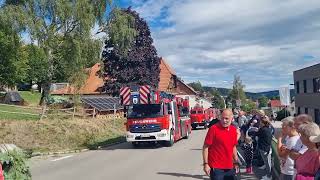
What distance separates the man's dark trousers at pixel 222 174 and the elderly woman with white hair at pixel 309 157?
5.78 feet

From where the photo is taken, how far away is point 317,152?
5.73 m

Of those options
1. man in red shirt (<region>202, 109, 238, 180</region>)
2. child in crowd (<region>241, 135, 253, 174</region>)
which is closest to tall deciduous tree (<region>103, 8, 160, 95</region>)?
child in crowd (<region>241, 135, 253, 174</region>)

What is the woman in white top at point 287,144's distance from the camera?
24.2 feet

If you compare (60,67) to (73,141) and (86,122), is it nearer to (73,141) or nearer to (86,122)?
(86,122)

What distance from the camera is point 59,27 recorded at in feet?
114

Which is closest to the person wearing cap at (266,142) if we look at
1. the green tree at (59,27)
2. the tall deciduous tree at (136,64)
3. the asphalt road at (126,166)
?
the asphalt road at (126,166)

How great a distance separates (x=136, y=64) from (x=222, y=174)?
42.2 meters

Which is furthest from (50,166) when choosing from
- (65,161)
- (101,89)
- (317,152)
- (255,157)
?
(101,89)

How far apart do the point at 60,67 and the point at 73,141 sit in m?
12.5

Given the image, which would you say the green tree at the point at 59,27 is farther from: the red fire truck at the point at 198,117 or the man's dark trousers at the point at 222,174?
the man's dark trousers at the point at 222,174

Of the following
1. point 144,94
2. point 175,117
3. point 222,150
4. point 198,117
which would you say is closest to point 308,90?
point 198,117

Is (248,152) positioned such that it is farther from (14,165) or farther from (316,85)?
(316,85)

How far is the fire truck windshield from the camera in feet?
77.0

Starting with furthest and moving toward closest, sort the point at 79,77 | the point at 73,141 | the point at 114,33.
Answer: the point at 114,33, the point at 79,77, the point at 73,141
